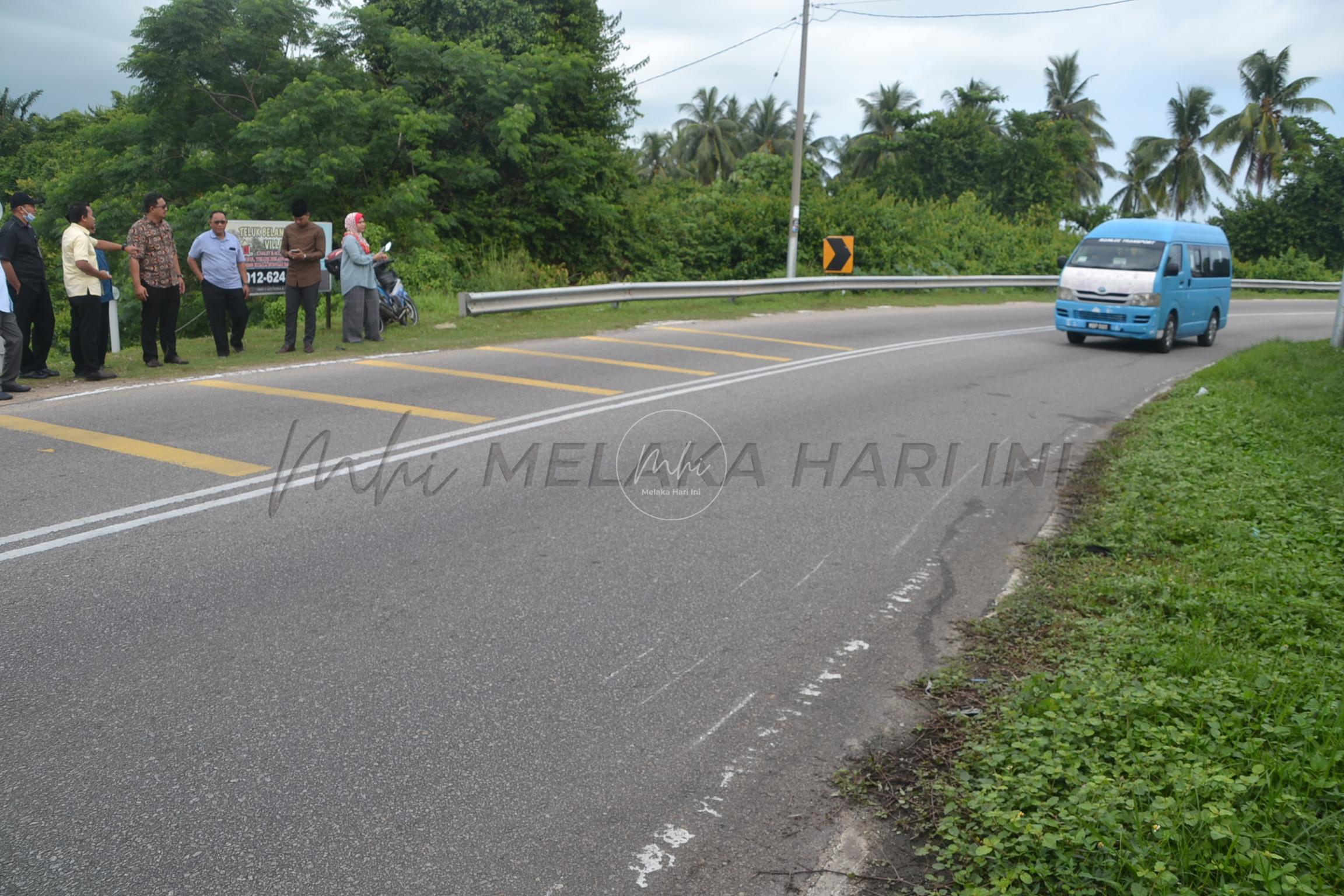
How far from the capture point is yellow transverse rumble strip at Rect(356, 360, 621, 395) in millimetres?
11039

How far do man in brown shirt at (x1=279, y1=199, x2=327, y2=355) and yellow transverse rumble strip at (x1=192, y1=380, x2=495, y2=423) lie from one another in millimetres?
2408

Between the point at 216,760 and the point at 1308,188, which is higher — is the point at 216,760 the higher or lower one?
the lower one

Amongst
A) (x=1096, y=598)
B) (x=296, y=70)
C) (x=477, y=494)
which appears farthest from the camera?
(x=296, y=70)

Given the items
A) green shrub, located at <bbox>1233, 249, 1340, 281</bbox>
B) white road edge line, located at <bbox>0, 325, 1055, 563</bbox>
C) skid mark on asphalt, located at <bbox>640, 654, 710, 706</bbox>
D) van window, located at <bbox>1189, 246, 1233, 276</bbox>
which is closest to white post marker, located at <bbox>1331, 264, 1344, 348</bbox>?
van window, located at <bbox>1189, 246, 1233, 276</bbox>

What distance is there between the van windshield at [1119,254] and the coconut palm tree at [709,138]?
4260 cm

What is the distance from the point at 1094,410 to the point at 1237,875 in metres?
9.35

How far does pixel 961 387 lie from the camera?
12570 mm

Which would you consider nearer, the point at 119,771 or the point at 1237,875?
the point at 1237,875

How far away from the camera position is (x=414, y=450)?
815cm

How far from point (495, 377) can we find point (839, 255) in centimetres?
1646

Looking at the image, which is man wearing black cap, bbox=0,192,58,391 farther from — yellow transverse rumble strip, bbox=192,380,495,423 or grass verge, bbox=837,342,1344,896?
grass verge, bbox=837,342,1344,896

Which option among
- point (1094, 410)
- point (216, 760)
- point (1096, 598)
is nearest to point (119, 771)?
point (216, 760)

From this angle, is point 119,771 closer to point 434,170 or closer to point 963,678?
point 963,678

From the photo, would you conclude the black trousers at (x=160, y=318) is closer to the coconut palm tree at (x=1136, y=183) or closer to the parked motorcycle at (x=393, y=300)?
the parked motorcycle at (x=393, y=300)
